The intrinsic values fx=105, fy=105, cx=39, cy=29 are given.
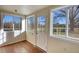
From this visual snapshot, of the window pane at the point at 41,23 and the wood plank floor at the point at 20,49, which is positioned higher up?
the window pane at the point at 41,23

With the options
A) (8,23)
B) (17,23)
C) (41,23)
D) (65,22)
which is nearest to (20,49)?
(41,23)

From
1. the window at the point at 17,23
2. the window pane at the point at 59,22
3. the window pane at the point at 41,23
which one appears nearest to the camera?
the window pane at the point at 59,22

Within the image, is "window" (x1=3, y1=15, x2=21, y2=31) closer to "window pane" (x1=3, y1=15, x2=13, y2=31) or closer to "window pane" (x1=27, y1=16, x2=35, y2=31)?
"window pane" (x1=3, y1=15, x2=13, y2=31)

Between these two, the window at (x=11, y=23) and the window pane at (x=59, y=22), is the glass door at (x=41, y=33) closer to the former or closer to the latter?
the window pane at (x=59, y=22)

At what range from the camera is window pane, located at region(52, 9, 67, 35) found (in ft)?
10.4

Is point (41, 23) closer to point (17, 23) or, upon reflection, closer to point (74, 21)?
point (74, 21)

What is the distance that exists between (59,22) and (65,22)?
1.30ft

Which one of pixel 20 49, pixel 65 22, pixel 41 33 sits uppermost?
pixel 65 22

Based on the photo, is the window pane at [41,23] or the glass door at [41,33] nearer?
the glass door at [41,33]

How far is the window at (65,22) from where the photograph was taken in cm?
279

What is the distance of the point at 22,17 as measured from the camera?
615 cm

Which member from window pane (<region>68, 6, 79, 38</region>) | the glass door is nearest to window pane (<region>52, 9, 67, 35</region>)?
window pane (<region>68, 6, 79, 38</region>)

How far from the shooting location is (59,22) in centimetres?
345

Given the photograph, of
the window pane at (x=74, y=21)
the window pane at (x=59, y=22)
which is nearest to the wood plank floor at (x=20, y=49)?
the window pane at (x=59, y=22)
